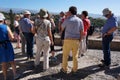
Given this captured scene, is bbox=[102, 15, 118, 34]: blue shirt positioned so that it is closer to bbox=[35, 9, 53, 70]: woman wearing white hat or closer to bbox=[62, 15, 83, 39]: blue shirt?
bbox=[62, 15, 83, 39]: blue shirt

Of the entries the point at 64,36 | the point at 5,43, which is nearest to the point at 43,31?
the point at 64,36

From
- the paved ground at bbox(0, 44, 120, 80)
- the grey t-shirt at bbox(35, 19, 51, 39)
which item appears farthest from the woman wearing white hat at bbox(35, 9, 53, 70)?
the paved ground at bbox(0, 44, 120, 80)

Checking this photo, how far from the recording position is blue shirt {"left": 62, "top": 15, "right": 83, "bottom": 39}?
21.7 feet

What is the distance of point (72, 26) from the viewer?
662cm

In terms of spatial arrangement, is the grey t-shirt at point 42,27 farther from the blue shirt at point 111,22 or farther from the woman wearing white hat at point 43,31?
the blue shirt at point 111,22

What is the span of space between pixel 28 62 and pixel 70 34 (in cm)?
Answer: 209

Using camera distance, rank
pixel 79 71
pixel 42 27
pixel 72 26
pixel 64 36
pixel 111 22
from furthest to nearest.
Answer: pixel 79 71, pixel 64 36, pixel 111 22, pixel 42 27, pixel 72 26

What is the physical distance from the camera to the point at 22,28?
27.1 ft

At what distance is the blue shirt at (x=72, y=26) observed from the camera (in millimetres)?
6613

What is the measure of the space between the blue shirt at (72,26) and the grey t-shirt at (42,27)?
0.52 meters

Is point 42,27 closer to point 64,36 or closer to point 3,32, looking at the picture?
point 64,36

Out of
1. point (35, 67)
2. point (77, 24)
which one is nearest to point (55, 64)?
point (35, 67)

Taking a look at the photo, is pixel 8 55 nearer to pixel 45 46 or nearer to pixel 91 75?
pixel 45 46

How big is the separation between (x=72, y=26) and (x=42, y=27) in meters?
0.84
